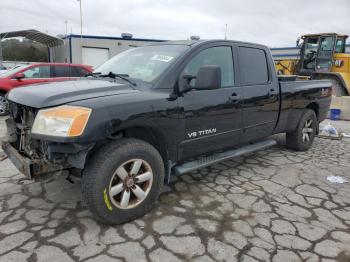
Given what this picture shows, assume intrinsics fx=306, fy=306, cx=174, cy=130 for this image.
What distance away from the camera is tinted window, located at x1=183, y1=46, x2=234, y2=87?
3520 millimetres

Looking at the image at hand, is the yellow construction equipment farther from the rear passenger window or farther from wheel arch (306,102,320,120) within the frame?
the rear passenger window

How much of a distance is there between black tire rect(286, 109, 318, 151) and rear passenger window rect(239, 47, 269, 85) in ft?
4.58

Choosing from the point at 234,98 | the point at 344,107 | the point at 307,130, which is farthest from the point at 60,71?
the point at 344,107

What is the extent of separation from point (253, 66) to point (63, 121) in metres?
2.89

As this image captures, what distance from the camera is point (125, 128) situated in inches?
112

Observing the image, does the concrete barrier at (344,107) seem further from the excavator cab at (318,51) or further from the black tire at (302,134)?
the black tire at (302,134)

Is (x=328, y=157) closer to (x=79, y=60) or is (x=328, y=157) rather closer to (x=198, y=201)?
(x=198, y=201)

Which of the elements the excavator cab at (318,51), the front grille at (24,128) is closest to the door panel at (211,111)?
the front grille at (24,128)

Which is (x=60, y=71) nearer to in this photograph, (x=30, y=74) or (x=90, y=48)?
(x=30, y=74)

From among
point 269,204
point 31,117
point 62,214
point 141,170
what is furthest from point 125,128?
point 269,204

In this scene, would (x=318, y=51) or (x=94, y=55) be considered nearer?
(x=318, y=51)

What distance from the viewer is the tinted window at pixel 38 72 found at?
9.07 meters

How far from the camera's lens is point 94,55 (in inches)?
952

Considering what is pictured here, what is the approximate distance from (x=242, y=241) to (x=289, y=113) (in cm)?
290
